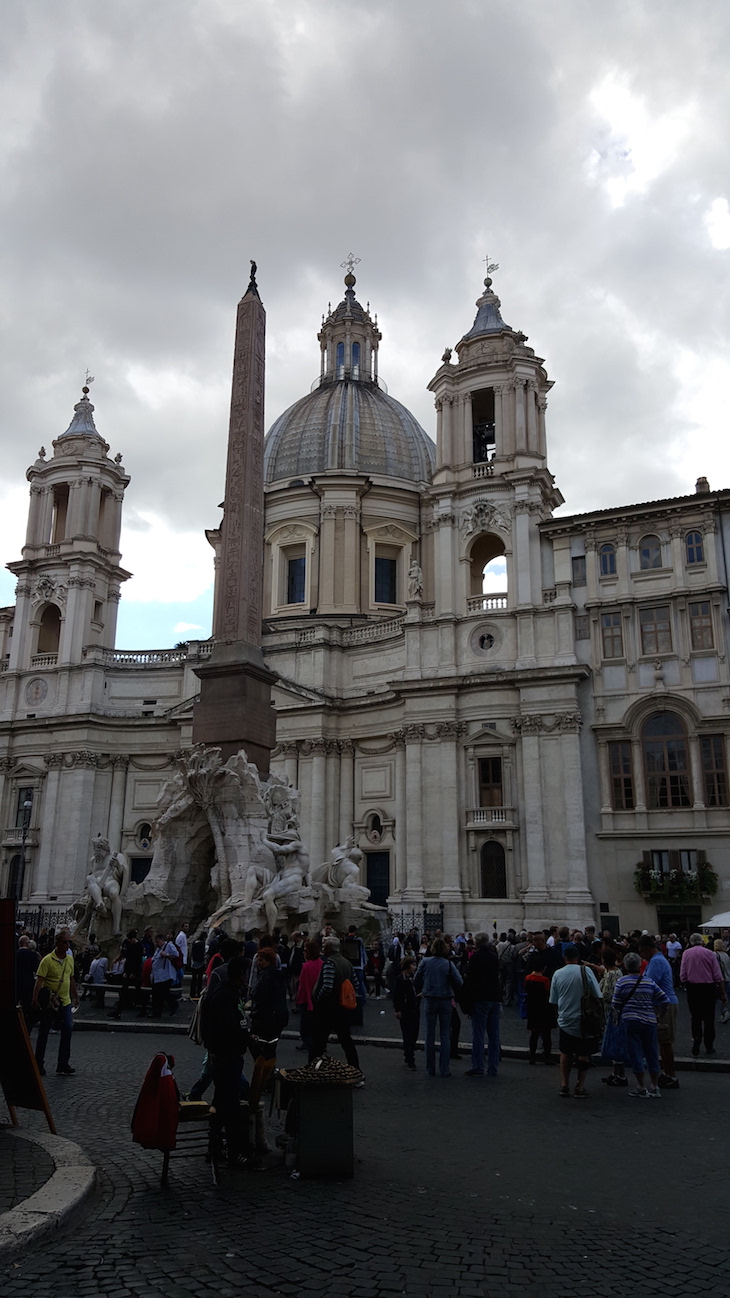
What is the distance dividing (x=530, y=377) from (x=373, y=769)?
56.3 feet

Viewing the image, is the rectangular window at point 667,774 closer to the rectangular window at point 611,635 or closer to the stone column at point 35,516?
the rectangular window at point 611,635

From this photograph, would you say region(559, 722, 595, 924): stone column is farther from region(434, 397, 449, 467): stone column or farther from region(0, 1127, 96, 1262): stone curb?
region(0, 1127, 96, 1262): stone curb

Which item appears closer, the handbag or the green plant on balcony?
the handbag

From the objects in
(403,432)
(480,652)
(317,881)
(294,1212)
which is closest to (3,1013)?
(294,1212)

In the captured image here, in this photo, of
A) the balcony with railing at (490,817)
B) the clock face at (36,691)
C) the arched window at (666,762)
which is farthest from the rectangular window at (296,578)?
the arched window at (666,762)

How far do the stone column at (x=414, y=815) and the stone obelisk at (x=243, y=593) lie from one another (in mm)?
13659

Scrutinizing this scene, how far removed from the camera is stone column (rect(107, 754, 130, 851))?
1725 inches

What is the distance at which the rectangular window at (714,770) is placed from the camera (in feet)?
105

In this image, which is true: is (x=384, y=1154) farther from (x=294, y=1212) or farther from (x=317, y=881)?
(x=317, y=881)

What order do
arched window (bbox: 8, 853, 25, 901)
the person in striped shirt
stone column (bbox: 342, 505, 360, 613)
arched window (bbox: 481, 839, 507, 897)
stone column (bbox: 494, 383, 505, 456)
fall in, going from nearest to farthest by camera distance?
1. the person in striped shirt
2. arched window (bbox: 481, 839, 507, 897)
3. stone column (bbox: 494, 383, 505, 456)
4. arched window (bbox: 8, 853, 25, 901)
5. stone column (bbox: 342, 505, 360, 613)

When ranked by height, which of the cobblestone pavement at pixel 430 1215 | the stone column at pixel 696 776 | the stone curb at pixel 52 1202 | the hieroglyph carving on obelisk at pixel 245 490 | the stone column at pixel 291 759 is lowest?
the cobblestone pavement at pixel 430 1215

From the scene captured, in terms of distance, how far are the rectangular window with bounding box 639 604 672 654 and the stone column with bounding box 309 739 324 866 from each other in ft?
44.5

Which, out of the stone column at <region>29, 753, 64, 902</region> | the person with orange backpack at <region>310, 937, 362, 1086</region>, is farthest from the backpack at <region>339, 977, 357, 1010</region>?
the stone column at <region>29, 753, 64, 902</region>

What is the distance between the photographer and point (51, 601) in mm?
47031
